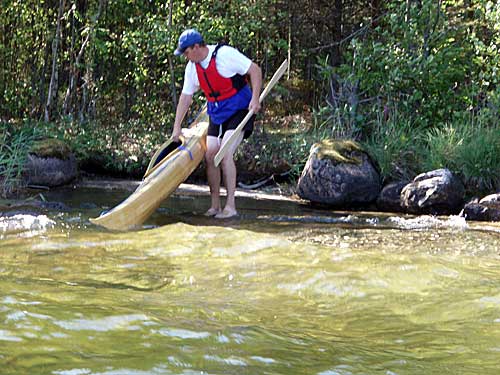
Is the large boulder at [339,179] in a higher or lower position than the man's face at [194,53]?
lower

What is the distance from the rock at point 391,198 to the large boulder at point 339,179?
201 mm

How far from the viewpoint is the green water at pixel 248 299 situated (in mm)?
2109

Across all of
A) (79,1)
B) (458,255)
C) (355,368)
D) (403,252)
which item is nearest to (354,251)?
(403,252)

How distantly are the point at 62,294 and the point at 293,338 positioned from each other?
1.11 meters

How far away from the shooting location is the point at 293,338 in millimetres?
2459

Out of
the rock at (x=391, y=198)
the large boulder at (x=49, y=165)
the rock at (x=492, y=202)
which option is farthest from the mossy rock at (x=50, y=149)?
the rock at (x=492, y=202)

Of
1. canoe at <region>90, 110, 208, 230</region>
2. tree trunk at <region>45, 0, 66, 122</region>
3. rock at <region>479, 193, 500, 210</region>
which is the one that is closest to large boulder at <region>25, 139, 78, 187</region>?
canoe at <region>90, 110, 208, 230</region>

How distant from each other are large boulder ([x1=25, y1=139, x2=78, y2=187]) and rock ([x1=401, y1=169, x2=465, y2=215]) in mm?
4720

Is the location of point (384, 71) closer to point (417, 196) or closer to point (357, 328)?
point (417, 196)

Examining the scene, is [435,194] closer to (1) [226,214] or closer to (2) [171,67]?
(1) [226,214]

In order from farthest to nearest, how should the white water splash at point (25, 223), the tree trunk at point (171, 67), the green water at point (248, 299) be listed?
the tree trunk at point (171, 67) → the white water splash at point (25, 223) → the green water at point (248, 299)

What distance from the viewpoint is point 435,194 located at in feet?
24.8

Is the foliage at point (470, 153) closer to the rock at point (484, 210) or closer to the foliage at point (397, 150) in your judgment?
the foliage at point (397, 150)

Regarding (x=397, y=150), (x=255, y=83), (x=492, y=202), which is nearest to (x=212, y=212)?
(x=255, y=83)
